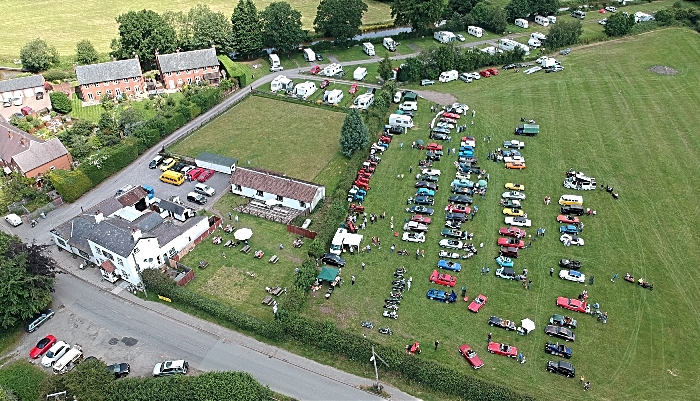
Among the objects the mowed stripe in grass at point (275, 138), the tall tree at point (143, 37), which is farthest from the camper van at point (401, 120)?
the tall tree at point (143, 37)

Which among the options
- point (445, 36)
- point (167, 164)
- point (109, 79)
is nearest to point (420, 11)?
point (445, 36)

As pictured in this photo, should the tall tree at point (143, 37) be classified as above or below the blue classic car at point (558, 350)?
above

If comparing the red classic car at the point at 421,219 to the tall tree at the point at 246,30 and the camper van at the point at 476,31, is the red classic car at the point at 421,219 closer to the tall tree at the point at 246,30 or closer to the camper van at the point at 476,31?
the tall tree at the point at 246,30

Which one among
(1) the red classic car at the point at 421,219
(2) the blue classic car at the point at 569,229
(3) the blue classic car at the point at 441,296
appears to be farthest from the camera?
(1) the red classic car at the point at 421,219

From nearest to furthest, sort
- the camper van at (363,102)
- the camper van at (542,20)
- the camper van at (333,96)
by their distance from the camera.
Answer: the camper van at (363,102), the camper van at (333,96), the camper van at (542,20)

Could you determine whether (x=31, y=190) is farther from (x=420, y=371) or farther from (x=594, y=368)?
(x=594, y=368)

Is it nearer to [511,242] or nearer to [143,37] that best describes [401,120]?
[511,242]
